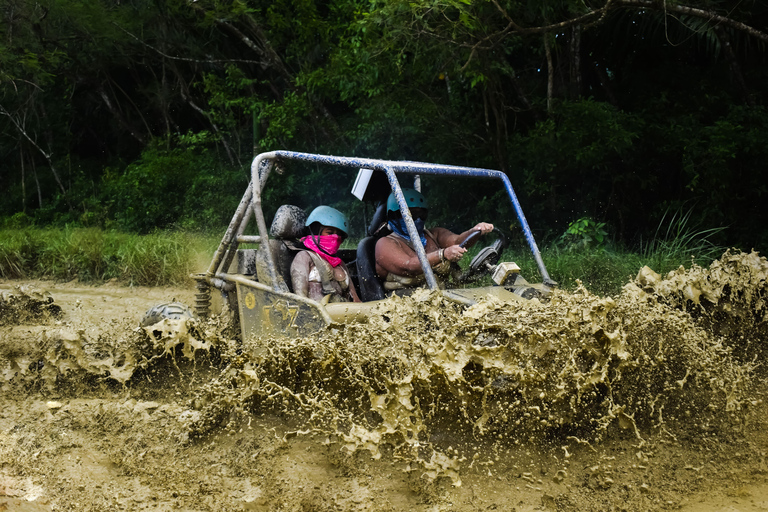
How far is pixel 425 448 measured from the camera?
329cm

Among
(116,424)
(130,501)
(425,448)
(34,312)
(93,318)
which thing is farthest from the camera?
(93,318)

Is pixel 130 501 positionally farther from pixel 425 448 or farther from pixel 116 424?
pixel 425 448

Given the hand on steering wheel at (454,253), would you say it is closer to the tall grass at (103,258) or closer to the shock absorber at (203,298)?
the shock absorber at (203,298)

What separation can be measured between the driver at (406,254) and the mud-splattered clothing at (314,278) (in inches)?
12.7

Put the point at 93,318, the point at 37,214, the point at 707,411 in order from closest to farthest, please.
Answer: the point at 707,411
the point at 93,318
the point at 37,214

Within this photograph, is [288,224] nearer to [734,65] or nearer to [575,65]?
[575,65]

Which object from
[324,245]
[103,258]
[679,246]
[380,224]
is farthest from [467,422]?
[103,258]

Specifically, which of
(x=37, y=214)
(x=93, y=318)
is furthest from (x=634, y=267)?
(x=37, y=214)

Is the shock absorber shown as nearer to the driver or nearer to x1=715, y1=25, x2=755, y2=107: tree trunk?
the driver

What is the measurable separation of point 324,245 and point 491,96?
507 centimetres

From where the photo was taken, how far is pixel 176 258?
954 cm

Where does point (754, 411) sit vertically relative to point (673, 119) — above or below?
below

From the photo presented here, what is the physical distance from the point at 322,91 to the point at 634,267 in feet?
19.8

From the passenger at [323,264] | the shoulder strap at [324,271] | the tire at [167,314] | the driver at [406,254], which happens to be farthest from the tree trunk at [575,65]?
the tire at [167,314]
